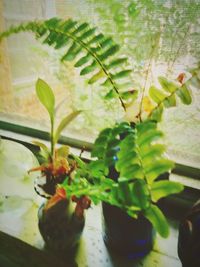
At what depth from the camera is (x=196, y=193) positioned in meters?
0.88

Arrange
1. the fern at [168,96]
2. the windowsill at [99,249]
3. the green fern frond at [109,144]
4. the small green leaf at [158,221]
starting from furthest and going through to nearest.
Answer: the windowsill at [99,249] → the fern at [168,96] → the green fern frond at [109,144] → the small green leaf at [158,221]

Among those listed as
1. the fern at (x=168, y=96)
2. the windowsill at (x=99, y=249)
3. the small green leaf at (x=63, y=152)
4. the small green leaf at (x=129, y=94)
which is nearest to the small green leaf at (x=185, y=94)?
the fern at (x=168, y=96)

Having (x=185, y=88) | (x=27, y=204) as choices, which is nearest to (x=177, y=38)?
(x=185, y=88)

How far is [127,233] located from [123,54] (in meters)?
0.52

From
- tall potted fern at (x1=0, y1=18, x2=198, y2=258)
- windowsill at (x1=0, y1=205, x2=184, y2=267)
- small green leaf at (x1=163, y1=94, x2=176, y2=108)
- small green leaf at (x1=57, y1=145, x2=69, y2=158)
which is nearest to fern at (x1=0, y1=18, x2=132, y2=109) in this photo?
tall potted fern at (x1=0, y1=18, x2=198, y2=258)

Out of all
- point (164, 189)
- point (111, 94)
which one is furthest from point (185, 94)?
point (164, 189)

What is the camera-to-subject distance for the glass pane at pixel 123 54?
32.1 inches

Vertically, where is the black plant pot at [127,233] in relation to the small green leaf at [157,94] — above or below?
below

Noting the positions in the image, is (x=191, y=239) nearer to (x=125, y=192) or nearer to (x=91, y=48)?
(x=125, y=192)

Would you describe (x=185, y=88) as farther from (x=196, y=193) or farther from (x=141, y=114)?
(x=196, y=193)

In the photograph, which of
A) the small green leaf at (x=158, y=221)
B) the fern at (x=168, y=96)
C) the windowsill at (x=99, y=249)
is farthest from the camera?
the windowsill at (x=99, y=249)

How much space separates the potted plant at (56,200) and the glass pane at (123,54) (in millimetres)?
192

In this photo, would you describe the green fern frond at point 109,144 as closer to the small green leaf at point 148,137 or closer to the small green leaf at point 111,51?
the small green leaf at point 148,137

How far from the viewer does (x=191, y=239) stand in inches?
25.1
